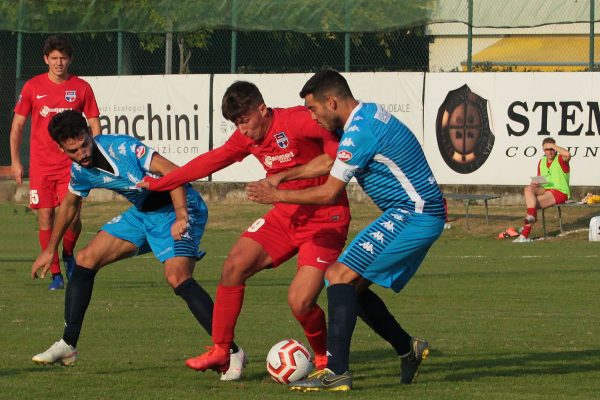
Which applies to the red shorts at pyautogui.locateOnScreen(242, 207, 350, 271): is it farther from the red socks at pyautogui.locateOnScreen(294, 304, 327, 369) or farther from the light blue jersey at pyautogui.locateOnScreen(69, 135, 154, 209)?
the light blue jersey at pyautogui.locateOnScreen(69, 135, 154, 209)

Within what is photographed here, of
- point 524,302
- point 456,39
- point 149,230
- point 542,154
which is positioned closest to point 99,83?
point 456,39

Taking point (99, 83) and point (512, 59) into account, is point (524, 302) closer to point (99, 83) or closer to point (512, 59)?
point (99, 83)

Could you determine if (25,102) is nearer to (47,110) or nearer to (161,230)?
(47,110)

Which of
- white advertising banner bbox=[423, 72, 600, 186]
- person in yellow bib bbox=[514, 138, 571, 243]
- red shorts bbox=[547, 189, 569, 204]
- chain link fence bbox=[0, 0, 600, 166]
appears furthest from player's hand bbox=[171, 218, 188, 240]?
chain link fence bbox=[0, 0, 600, 166]

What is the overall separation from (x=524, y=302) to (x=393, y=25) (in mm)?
12902

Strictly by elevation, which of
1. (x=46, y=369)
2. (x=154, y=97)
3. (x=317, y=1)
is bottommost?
(x=46, y=369)

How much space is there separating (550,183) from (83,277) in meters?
14.2

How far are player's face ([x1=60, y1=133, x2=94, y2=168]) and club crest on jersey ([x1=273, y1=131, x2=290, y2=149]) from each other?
1248mm

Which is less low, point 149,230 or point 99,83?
point 99,83

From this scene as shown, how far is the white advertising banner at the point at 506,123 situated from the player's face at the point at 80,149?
51.7 ft

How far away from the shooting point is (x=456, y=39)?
25.5 meters

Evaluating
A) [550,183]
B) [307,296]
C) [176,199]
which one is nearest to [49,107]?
[176,199]

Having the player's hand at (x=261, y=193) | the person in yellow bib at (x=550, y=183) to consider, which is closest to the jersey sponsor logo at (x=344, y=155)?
the player's hand at (x=261, y=193)

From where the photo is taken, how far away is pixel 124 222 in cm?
915
